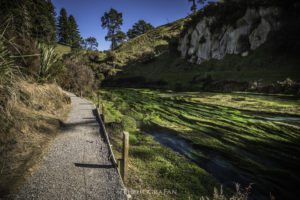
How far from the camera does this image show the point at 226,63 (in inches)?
1108

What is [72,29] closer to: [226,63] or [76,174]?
[226,63]

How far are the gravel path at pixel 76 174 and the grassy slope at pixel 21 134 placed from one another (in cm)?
30

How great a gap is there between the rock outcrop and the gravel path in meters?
30.9

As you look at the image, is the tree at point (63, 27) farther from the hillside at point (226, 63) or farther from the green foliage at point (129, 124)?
the green foliage at point (129, 124)

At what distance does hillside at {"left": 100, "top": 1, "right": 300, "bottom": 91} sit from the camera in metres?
21.5

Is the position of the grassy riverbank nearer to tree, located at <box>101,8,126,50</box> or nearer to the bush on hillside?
the bush on hillside

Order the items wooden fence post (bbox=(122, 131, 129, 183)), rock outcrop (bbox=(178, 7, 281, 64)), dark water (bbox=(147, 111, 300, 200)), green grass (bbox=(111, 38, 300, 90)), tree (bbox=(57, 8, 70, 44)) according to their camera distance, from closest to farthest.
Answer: wooden fence post (bbox=(122, 131, 129, 183))
dark water (bbox=(147, 111, 300, 200))
green grass (bbox=(111, 38, 300, 90))
rock outcrop (bbox=(178, 7, 281, 64))
tree (bbox=(57, 8, 70, 44))

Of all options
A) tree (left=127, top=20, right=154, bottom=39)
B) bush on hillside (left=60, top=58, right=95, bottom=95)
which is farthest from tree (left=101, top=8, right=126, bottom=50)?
bush on hillside (left=60, top=58, right=95, bottom=95)

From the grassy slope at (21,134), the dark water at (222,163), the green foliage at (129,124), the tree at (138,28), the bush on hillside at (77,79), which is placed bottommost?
the dark water at (222,163)

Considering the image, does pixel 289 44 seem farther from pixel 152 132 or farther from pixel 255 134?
pixel 152 132

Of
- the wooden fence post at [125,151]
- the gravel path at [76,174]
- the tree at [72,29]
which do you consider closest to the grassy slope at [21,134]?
the gravel path at [76,174]

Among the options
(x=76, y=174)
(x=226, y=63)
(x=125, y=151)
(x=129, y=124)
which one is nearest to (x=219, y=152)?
(x=125, y=151)

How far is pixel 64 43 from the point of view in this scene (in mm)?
63250

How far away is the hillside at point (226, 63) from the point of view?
21484 mm
